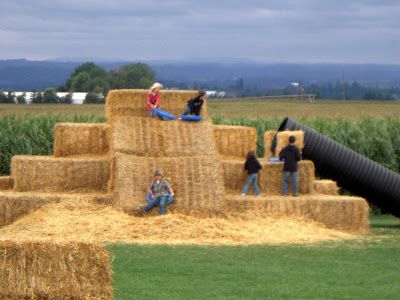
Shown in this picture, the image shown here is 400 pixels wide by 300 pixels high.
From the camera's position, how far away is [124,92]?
28.5 m

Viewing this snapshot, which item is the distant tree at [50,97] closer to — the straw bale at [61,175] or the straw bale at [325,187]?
the straw bale at [325,187]

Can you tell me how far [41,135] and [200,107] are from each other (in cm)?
1101

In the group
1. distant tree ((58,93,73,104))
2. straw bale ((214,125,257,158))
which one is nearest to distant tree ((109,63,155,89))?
distant tree ((58,93,73,104))

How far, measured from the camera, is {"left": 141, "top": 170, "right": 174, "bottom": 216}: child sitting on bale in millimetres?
24922

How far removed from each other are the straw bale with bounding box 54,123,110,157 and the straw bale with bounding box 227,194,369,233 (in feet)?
12.9

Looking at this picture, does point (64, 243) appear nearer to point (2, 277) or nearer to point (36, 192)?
point (2, 277)

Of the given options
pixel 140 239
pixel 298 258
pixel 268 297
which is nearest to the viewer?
pixel 268 297

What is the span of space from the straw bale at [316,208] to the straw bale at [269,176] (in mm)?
777

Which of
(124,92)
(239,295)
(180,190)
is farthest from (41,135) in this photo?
(239,295)

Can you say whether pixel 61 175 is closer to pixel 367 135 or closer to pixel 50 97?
pixel 367 135

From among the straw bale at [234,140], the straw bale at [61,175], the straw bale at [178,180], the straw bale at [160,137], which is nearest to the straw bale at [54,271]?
the straw bale at [178,180]

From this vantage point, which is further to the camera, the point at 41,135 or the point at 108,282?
the point at 41,135

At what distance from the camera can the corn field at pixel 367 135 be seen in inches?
1486

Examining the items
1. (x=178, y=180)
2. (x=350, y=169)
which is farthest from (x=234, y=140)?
(x=178, y=180)
